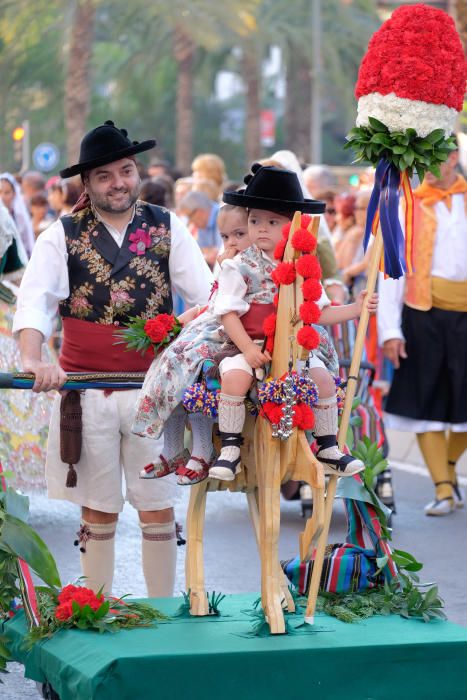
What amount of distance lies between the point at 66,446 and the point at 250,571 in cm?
220

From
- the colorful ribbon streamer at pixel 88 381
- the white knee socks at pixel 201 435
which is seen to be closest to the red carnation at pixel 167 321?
the colorful ribbon streamer at pixel 88 381

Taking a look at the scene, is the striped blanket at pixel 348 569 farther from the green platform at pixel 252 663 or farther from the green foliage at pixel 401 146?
the green foliage at pixel 401 146

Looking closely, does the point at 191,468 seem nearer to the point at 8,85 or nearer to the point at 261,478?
the point at 261,478

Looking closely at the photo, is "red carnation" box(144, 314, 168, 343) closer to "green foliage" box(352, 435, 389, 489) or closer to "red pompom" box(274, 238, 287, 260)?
"red pompom" box(274, 238, 287, 260)

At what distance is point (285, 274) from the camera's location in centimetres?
510

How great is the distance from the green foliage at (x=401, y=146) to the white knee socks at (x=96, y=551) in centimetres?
199

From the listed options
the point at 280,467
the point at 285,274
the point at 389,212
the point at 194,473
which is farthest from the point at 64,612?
the point at 389,212

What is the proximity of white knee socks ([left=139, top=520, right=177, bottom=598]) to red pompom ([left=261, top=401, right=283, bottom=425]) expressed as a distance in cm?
154

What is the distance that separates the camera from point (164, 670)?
4.84 m

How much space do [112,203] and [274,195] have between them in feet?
3.85

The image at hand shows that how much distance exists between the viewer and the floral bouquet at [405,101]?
5.26 meters

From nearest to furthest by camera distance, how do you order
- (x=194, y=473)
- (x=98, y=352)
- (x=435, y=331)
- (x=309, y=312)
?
(x=309, y=312)
(x=194, y=473)
(x=98, y=352)
(x=435, y=331)

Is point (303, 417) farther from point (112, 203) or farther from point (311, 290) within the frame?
point (112, 203)

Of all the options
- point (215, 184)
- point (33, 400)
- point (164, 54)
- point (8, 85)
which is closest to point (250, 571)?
point (33, 400)
